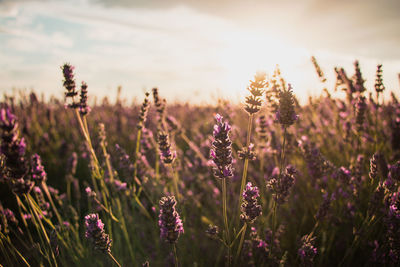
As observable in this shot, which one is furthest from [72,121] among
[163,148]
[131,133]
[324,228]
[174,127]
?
[324,228]

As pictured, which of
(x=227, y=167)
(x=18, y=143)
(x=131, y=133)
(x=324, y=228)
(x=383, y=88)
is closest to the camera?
(x=18, y=143)

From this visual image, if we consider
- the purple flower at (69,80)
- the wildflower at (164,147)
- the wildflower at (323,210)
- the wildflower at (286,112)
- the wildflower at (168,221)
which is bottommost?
the wildflower at (323,210)

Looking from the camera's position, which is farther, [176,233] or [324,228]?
[324,228]

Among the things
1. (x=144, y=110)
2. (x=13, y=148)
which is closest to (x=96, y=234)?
(x=13, y=148)

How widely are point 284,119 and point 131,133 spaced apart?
178 inches

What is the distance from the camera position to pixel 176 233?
1.35 meters

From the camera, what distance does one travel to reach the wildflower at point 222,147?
136cm

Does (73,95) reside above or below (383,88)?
below

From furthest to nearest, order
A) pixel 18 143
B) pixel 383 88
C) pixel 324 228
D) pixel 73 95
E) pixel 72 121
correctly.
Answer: pixel 72 121
pixel 383 88
pixel 324 228
pixel 73 95
pixel 18 143

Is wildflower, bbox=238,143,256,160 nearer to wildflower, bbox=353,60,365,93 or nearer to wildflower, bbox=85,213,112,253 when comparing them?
wildflower, bbox=85,213,112,253

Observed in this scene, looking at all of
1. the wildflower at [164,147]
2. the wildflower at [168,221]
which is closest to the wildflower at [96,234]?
the wildflower at [168,221]

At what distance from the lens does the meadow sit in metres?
1.49

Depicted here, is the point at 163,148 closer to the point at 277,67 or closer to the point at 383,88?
the point at 277,67

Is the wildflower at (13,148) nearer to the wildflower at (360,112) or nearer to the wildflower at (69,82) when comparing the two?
the wildflower at (69,82)
